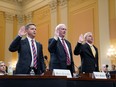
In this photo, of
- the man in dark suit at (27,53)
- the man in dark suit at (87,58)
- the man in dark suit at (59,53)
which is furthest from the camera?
the man in dark suit at (87,58)

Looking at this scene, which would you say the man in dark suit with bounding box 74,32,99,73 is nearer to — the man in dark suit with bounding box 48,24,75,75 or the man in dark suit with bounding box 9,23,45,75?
the man in dark suit with bounding box 48,24,75,75

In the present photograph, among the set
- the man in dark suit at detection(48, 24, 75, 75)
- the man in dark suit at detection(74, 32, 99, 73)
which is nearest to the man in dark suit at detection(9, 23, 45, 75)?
the man in dark suit at detection(48, 24, 75, 75)

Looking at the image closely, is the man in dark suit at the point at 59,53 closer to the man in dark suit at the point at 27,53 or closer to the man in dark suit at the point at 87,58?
the man in dark suit at the point at 27,53

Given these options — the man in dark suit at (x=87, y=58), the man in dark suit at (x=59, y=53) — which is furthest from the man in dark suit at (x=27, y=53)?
the man in dark suit at (x=87, y=58)

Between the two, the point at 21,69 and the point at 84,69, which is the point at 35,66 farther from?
the point at 84,69

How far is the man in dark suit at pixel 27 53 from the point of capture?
389 centimetres

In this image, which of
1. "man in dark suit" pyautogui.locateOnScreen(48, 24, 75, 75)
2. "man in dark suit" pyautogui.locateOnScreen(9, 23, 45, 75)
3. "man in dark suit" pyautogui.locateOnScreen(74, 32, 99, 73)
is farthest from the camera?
"man in dark suit" pyautogui.locateOnScreen(74, 32, 99, 73)

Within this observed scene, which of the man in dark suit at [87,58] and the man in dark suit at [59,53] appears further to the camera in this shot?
the man in dark suit at [87,58]

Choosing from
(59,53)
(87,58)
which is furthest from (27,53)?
(87,58)

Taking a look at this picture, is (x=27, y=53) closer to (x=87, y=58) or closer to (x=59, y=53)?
(x=59, y=53)

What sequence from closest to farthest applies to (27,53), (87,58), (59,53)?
(27,53)
(59,53)
(87,58)

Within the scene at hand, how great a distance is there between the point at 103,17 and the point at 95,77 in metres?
7.50

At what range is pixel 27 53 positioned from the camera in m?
3.98

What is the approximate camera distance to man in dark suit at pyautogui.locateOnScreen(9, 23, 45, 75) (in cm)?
389
